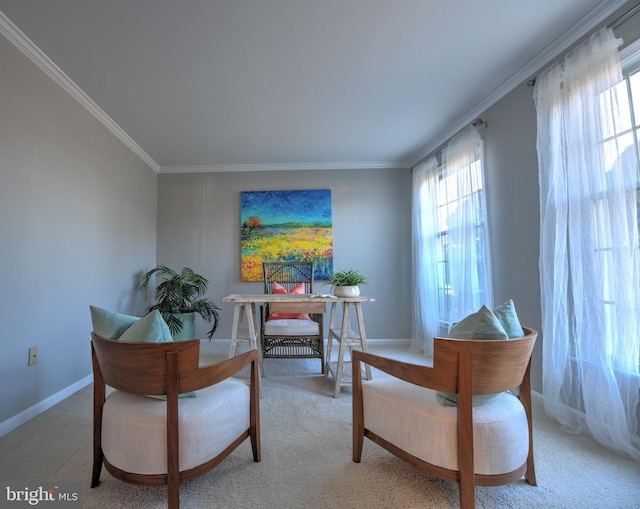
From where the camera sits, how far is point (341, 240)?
3902 millimetres

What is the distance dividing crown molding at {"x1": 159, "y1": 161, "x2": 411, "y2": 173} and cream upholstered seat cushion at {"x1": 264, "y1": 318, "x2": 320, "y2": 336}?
229 centimetres

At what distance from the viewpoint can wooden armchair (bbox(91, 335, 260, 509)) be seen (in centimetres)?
100

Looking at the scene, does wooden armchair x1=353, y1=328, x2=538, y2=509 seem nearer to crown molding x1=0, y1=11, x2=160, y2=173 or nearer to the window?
the window

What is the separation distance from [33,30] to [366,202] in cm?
332

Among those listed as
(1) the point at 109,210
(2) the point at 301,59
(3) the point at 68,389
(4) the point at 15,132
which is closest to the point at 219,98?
(2) the point at 301,59

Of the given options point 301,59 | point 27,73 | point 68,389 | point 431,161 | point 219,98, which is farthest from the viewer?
point 431,161

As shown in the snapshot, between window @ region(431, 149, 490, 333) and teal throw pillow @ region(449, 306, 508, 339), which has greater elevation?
window @ region(431, 149, 490, 333)

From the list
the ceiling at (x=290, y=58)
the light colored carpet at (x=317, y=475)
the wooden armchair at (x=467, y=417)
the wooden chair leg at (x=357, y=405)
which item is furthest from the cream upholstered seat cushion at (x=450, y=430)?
the ceiling at (x=290, y=58)

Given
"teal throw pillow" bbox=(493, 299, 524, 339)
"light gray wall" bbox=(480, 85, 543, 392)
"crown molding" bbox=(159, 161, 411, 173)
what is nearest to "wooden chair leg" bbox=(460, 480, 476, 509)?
"teal throw pillow" bbox=(493, 299, 524, 339)

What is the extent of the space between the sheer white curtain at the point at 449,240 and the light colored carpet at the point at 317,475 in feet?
3.82

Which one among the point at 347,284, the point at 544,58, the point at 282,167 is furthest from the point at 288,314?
the point at 544,58

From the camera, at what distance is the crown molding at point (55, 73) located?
5.68 feet

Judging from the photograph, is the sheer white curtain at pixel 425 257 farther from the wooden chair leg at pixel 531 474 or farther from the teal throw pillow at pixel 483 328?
the teal throw pillow at pixel 483 328

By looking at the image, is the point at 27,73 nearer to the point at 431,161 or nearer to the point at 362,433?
the point at 362,433
